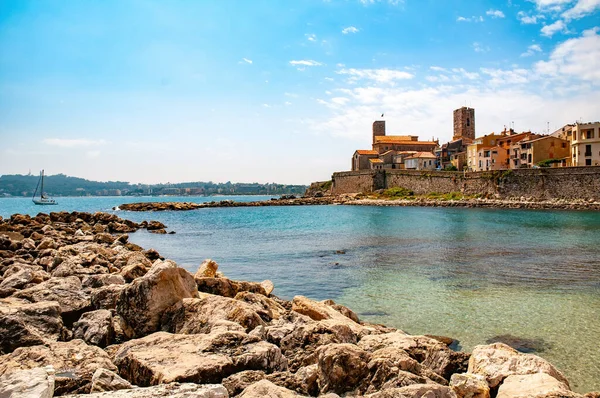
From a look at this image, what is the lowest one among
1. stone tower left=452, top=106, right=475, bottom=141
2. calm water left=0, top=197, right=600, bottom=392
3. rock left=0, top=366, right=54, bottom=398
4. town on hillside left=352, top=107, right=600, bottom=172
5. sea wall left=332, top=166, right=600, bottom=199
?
calm water left=0, top=197, right=600, bottom=392

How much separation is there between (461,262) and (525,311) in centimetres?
793

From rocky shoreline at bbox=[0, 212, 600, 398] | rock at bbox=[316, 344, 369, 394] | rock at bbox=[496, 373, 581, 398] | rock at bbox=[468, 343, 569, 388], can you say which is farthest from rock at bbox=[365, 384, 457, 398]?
rock at bbox=[468, 343, 569, 388]

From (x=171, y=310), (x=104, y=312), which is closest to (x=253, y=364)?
(x=171, y=310)

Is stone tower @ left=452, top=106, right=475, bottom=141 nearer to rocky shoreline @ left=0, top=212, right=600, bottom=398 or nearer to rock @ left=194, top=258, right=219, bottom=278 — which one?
rock @ left=194, top=258, right=219, bottom=278

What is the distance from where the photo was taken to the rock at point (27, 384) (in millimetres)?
3117

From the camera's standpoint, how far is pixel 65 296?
270 inches

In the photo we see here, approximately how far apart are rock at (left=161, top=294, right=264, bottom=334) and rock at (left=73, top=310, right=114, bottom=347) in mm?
671

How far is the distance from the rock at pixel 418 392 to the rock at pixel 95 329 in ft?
11.6

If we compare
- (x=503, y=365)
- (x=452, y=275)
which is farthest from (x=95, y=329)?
(x=452, y=275)

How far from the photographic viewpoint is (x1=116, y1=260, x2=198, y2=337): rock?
5820 mm

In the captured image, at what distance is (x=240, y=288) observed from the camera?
8828mm

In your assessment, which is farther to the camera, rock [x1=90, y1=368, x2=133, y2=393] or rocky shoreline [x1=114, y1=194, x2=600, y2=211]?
rocky shoreline [x1=114, y1=194, x2=600, y2=211]

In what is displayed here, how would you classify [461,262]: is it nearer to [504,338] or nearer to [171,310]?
[504,338]

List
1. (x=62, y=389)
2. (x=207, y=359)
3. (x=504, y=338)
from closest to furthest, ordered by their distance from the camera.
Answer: (x=62, y=389), (x=207, y=359), (x=504, y=338)
